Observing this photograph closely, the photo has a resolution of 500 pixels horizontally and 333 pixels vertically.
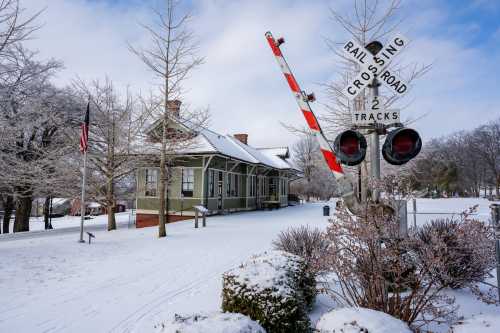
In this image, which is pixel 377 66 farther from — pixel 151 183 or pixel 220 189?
pixel 151 183

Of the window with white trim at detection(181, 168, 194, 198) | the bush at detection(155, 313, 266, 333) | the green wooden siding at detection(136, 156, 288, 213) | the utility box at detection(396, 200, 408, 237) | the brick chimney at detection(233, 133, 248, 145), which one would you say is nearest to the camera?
the bush at detection(155, 313, 266, 333)

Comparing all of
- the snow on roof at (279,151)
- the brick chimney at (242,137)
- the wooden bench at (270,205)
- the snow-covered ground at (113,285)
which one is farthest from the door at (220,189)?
the snow on roof at (279,151)

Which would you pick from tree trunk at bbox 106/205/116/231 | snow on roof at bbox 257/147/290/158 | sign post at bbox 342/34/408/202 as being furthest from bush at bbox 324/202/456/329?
snow on roof at bbox 257/147/290/158

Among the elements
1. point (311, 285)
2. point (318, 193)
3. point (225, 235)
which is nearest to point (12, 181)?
point (225, 235)

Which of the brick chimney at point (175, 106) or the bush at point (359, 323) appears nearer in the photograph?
the bush at point (359, 323)

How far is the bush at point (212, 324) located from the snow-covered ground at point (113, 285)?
184cm

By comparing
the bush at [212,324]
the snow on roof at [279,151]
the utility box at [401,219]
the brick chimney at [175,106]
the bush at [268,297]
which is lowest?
the bush at [268,297]

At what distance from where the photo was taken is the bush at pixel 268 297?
298cm

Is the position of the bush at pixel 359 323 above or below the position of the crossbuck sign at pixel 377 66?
below

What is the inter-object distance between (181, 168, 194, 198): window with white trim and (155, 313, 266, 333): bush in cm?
1671

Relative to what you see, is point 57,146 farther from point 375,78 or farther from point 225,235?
point 375,78

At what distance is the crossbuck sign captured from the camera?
3305 millimetres

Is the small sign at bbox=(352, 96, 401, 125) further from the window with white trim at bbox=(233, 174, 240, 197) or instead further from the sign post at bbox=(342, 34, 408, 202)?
the window with white trim at bbox=(233, 174, 240, 197)

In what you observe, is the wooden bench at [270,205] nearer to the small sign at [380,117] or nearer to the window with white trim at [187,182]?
the window with white trim at [187,182]
